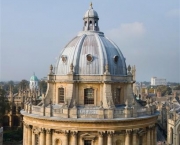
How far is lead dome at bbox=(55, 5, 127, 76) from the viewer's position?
29391 millimetres

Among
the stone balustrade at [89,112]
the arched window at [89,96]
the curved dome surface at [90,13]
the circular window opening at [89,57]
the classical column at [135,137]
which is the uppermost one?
the curved dome surface at [90,13]

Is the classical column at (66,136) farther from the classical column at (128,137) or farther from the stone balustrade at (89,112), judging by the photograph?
the classical column at (128,137)

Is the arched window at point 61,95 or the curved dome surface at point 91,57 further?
the arched window at point 61,95

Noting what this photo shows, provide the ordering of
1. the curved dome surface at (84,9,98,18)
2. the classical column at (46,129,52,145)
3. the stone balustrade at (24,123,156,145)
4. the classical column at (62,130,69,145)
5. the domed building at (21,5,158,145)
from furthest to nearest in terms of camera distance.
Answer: the curved dome surface at (84,9,98,18) < the classical column at (46,129,52,145) < the classical column at (62,130,69,145) < the stone balustrade at (24,123,156,145) < the domed building at (21,5,158,145)

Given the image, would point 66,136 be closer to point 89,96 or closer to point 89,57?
point 89,96

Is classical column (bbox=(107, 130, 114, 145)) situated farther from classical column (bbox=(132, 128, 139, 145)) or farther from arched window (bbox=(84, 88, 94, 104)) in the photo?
arched window (bbox=(84, 88, 94, 104))

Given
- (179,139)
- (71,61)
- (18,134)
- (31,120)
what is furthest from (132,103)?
(18,134)

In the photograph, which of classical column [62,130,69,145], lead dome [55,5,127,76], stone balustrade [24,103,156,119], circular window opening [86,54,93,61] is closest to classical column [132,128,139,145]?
stone balustrade [24,103,156,119]

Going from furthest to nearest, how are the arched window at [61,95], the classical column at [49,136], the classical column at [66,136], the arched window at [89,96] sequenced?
the arched window at [61,95]
the arched window at [89,96]
the classical column at [49,136]
the classical column at [66,136]

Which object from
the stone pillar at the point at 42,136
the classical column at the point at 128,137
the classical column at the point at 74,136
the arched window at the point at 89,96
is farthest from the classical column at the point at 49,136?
the classical column at the point at 128,137

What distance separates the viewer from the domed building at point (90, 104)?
26.7 meters

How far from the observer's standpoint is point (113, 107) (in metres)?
27.0

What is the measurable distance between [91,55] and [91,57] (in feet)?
0.76

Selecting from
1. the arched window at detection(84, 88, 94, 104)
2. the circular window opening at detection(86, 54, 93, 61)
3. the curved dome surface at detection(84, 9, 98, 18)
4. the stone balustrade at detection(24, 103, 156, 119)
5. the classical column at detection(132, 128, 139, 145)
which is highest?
the curved dome surface at detection(84, 9, 98, 18)
